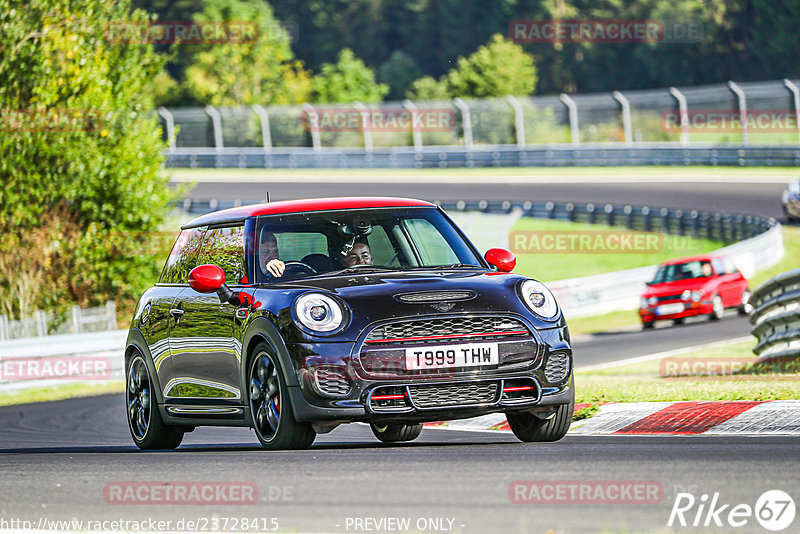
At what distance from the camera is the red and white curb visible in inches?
341

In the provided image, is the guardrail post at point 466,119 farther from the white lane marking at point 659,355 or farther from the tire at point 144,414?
the tire at point 144,414

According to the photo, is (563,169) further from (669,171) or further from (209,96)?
(209,96)

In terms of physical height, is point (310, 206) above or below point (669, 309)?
above

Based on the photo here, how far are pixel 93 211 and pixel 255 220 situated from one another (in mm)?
18373

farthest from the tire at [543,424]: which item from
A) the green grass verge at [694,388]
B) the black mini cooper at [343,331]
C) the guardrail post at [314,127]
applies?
the guardrail post at [314,127]

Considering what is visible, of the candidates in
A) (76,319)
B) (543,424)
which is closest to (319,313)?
(543,424)

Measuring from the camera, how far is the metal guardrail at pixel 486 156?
4478 cm

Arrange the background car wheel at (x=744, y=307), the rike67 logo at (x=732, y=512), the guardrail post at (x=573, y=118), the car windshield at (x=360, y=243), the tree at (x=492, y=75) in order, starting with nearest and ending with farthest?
1. the rike67 logo at (x=732, y=512)
2. the car windshield at (x=360, y=243)
3. the background car wheel at (x=744, y=307)
4. the guardrail post at (x=573, y=118)
5. the tree at (x=492, y=75)

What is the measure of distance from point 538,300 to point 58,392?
11.8 m

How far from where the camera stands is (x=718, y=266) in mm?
25203

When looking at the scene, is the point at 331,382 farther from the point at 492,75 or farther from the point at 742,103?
the point at 492,75

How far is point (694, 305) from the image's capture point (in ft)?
81.2

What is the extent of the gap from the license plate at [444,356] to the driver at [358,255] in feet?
4.26

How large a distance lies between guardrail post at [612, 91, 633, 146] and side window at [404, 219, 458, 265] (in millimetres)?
39095
